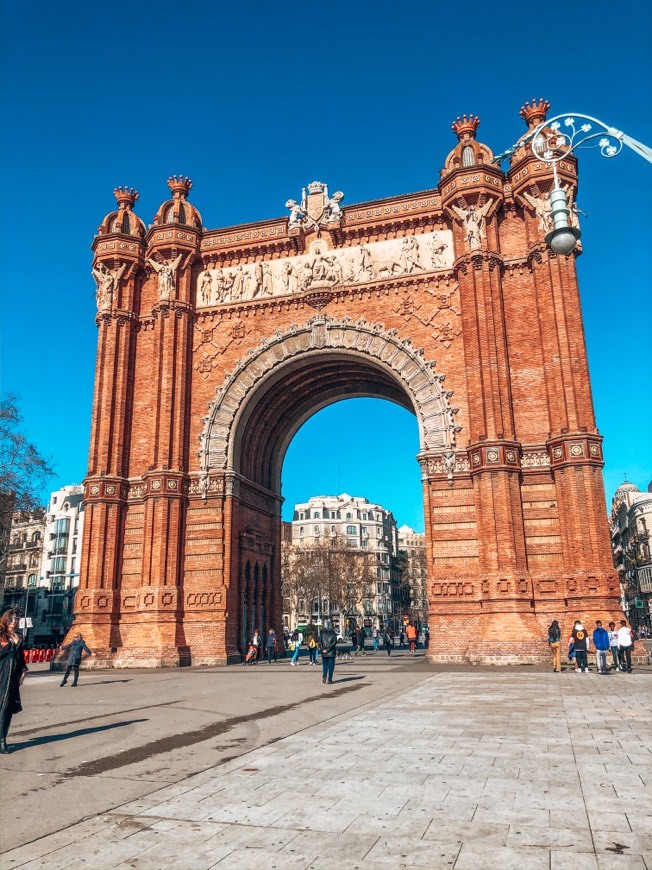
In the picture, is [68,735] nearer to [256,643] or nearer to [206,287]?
[256,643]

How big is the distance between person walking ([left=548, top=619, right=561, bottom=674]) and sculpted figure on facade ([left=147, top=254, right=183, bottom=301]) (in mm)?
20390

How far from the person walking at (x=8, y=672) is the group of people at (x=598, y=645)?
1552cm

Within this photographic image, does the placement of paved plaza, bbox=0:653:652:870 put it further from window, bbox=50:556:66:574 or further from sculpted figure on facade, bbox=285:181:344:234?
window, bbox=50:556:66:574

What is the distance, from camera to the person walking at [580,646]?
20.8 metres

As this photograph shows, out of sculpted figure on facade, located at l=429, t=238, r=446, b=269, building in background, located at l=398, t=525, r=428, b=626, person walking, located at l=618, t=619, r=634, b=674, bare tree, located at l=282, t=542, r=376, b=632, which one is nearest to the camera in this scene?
person walking, located at l=618, t=619, r=634, b=674

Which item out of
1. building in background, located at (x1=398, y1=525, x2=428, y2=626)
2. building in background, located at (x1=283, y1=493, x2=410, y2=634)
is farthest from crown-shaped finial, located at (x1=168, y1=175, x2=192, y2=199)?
building in background, located at (x1=398, y1=525, x2=428, y2=626)

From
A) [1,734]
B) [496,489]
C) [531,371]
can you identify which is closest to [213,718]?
[1,734]

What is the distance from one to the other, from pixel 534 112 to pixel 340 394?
47.7ft

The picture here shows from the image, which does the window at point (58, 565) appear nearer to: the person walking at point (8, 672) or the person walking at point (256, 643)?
the person walking at point (256, 643)

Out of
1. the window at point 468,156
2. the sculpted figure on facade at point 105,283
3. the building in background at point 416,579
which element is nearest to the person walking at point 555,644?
the window at point 468,156

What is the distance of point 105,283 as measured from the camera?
30828 mm

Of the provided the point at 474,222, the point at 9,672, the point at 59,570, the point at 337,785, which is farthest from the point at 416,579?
the point at 337,785

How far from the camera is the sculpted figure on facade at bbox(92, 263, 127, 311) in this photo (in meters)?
30.6

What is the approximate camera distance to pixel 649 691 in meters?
15.5
